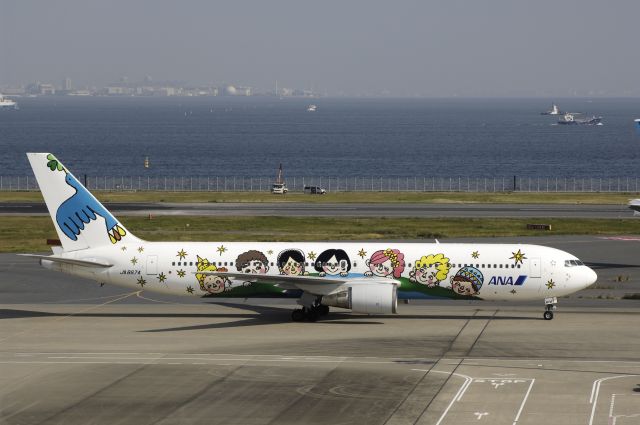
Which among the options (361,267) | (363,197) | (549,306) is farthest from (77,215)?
(363,197)

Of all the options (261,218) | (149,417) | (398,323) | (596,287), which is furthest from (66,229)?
(261,218)

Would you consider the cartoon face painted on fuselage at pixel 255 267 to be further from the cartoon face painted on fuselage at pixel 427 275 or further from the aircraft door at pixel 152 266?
the cartoon face painted on fuselage at pixel 427 275

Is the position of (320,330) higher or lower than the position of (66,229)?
lower

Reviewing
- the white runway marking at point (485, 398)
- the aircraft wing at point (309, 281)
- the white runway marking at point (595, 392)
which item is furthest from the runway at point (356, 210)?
the white runway marking at point (485, 398)

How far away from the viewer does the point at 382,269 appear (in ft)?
182

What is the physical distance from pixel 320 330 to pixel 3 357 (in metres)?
15.8

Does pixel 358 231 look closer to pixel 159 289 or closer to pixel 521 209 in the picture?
pixel 521 209

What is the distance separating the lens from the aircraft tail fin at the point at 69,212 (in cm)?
5662

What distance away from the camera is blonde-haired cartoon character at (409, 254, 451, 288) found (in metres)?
55.3

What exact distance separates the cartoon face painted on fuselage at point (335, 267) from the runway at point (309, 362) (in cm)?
274

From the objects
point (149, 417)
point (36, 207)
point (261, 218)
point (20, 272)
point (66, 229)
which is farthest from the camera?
point (36, 207)

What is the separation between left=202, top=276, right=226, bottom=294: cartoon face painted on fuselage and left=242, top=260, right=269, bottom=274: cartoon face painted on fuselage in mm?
1340

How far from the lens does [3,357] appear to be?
46.6 m

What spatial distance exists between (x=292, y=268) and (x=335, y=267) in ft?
7.81
